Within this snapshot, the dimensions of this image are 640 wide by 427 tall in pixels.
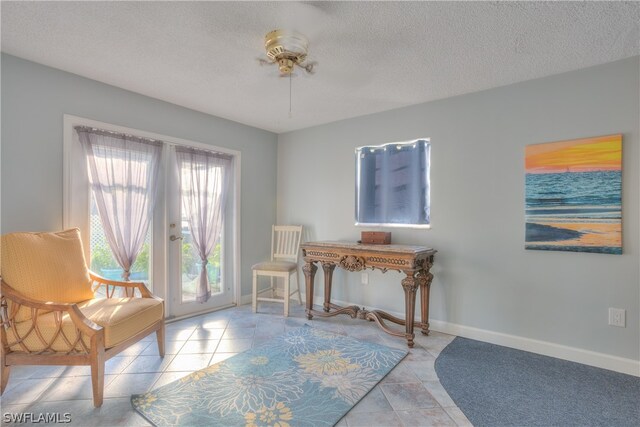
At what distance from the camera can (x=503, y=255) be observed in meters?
2.77

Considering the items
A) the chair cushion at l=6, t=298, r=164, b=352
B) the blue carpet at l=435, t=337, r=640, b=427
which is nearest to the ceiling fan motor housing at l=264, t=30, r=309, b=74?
the chair cushion at l=6, t=298, r=164, b=352

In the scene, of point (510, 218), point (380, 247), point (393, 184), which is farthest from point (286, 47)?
point (510, 218)

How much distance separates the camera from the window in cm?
326

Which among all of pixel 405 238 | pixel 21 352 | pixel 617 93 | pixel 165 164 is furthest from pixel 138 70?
pixel 617 93

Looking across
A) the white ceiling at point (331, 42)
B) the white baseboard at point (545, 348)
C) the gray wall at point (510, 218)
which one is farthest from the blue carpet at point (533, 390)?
the white ceiling at point (331, 42)

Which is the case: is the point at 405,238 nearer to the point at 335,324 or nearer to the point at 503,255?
the point at 503,255

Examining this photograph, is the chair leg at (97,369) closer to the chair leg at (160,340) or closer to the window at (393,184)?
the chair leg at (160,340)

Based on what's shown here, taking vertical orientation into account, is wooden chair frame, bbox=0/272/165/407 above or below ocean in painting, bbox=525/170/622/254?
below

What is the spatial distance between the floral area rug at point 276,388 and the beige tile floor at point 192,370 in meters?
0.09

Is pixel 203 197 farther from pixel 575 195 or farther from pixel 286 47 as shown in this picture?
pixel 575 195

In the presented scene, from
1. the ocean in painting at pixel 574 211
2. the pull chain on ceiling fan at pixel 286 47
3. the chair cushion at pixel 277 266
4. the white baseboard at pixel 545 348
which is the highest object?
the pull chain on ceiling fan at pixel 286 47

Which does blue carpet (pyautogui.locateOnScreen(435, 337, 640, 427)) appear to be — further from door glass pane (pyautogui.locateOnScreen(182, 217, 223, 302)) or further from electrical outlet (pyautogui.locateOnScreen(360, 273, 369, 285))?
door glass pane (pyautogui.locateOnScreen(182, 217, 223, 302))

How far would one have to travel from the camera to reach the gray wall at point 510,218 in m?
2.30

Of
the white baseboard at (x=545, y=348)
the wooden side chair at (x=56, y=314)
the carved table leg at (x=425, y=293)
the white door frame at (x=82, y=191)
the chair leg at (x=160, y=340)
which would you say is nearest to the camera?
the wooden side chair at (x=56, y=314)
